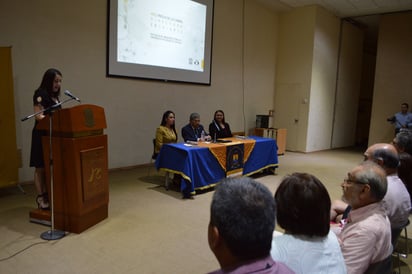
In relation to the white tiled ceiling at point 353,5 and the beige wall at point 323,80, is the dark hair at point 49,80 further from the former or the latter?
the beige wall at point 323,80

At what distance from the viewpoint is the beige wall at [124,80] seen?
4020 millimetres

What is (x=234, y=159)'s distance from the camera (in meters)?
4.54

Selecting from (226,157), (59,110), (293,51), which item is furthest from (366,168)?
(293,51)

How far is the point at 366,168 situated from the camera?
1.53 metres

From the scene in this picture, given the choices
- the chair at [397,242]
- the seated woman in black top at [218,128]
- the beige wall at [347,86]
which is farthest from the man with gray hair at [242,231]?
the beige wall at [347,86]

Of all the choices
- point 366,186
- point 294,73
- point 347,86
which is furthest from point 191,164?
point 347,86

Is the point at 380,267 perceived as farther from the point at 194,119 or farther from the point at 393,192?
the point at 194,119

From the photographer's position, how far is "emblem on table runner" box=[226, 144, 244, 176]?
442 cm

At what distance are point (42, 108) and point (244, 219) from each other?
2674 mm

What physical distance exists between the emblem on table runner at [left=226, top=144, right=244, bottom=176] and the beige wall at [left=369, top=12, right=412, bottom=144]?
581cm

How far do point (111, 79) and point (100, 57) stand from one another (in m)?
0.36

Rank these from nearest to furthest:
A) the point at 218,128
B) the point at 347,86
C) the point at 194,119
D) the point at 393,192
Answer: the point at 393,192 → the point at 194,119 → the point at 218,128 → the point at 347,86

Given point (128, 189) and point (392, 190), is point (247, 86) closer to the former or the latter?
point (128, 189)

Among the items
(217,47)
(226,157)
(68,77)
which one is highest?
(217,47)
